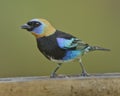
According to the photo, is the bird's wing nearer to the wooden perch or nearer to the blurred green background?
the wooden perch

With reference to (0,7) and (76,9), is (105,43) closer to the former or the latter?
(76,9)

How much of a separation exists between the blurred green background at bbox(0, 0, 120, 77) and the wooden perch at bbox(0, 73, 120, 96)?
23.3 inches

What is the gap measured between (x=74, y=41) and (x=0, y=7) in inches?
21.1

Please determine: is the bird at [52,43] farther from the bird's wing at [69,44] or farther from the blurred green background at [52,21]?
the blurred green background at [52,21]

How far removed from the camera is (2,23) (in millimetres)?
1617

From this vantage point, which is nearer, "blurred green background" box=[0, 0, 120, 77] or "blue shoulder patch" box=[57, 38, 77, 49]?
"blue shoulder patch" box=[57, 38, 77, 49]

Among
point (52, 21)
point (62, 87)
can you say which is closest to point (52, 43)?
point (62, 87)

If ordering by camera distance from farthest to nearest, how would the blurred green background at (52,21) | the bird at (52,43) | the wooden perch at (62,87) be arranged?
1. the blurred green background at (52,21)
2. the bird at (52,43)
3. the wooden perch at (62,87)

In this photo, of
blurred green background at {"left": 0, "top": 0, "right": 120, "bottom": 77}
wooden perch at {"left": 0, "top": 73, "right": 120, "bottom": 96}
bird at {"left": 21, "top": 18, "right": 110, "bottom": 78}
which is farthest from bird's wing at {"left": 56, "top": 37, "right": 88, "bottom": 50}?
blurred green background at {"left": 0, "top": 0, "right": 120, "bottom": 77}

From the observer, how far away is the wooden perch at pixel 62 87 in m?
0.99

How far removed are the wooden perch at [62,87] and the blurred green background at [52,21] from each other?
1.94ft

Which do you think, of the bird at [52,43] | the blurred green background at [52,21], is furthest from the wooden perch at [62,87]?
the blurred green background at [52,21]

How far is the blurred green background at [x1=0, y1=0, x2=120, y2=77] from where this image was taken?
Answer: 5.26ft

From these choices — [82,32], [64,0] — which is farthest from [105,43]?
[64,0]
